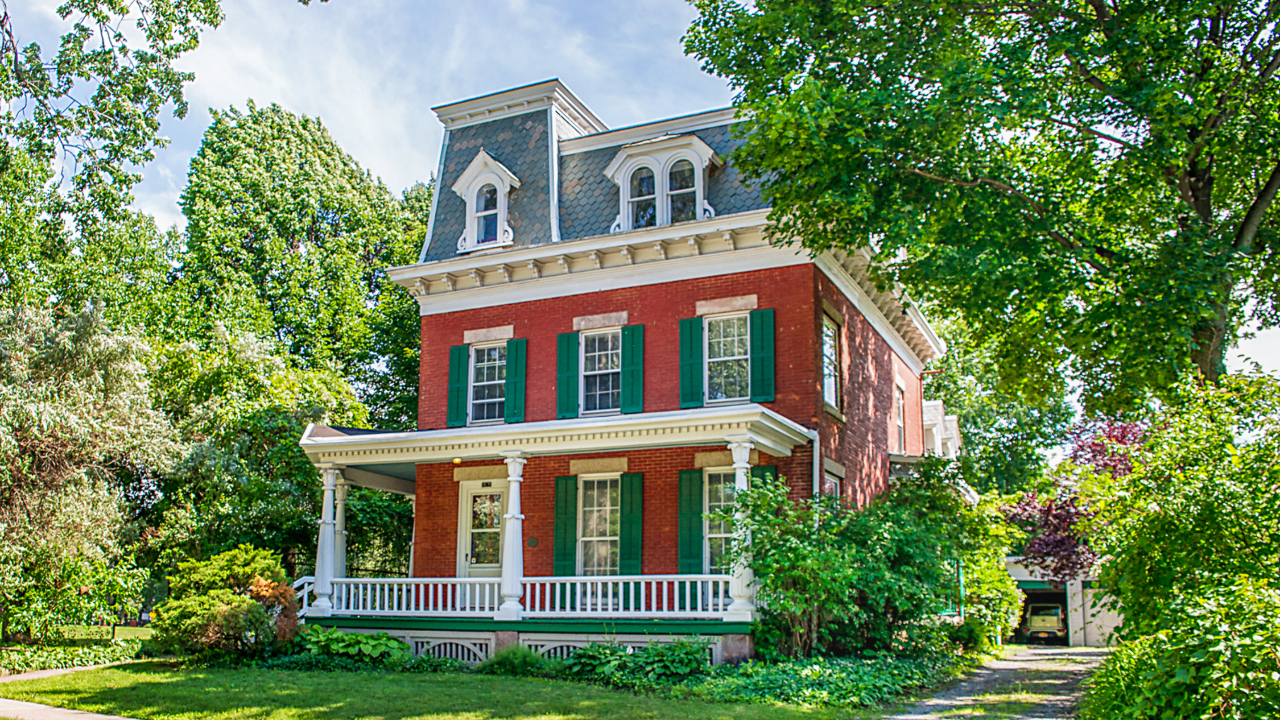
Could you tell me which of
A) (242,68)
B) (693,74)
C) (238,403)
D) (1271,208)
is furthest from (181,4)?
(1271,208)

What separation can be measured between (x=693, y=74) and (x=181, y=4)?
858cm

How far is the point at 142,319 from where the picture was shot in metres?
26.9

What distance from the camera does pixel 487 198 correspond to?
1989 cm

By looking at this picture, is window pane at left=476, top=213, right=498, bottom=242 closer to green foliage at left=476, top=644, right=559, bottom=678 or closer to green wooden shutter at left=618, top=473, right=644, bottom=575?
green wooden shutter at left=618, top=473, right=644, bottom=575

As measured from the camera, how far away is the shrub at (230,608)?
14883mm

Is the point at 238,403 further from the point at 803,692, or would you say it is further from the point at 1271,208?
the point at 1271,208

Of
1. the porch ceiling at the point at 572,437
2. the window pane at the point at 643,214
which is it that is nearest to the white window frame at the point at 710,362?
the porch ceiling at the point at 572,437

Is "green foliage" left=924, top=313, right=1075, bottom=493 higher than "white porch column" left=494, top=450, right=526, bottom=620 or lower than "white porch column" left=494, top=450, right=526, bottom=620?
→ higher

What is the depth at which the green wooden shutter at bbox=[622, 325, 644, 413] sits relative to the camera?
17656 millimetres

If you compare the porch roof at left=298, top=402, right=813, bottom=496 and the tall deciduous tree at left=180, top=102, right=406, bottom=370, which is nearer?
the porch roof at left=298, top=402, right=813, bottom=496

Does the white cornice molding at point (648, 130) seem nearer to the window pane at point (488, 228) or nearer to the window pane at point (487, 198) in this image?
the window pane at point (487, 198)

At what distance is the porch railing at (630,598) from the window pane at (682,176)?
7.05 meters

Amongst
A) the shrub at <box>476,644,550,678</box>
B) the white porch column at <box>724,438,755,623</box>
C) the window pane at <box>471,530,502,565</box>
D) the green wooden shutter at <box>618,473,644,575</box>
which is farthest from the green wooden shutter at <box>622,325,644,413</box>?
the shrub at <box>476,644,550,678</box>

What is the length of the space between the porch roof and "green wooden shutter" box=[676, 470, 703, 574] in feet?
2.78
